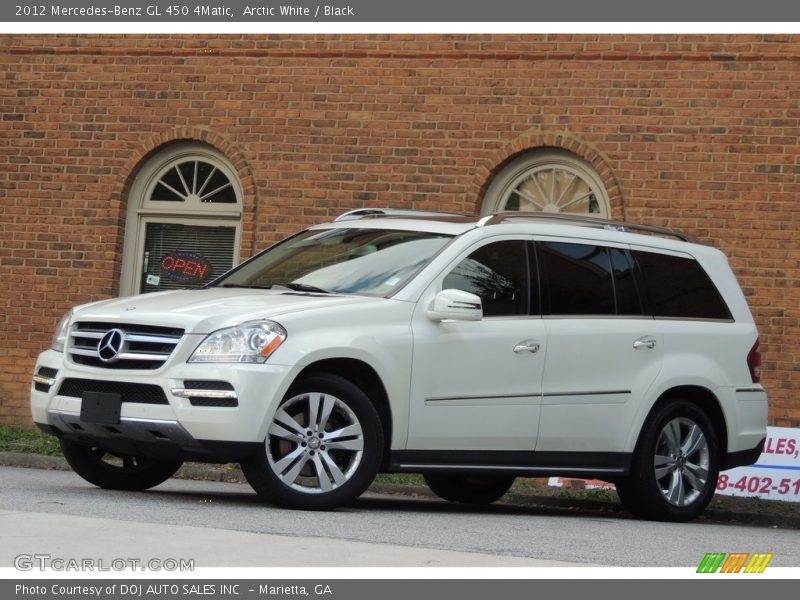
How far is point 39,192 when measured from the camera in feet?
57.9

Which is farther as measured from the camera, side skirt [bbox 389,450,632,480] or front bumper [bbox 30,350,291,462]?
side skirt [bbox 389,450,632,480]

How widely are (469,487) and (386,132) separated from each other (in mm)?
5887

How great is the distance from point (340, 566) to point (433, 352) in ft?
9.86

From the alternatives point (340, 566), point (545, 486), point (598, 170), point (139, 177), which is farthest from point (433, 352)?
point (139, 177)

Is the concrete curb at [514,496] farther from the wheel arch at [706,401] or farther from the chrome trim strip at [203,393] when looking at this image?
the chrome trim strip at [203,393]

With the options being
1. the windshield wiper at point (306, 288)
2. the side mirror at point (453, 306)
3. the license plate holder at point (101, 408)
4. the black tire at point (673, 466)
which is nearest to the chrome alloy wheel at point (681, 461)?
the black tire at point (673, 466)

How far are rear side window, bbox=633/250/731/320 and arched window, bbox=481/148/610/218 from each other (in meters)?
5.12

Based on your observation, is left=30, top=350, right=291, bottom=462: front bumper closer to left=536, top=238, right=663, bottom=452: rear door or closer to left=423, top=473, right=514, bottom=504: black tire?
left=536, top=238, right=663, bottom=452: rear door

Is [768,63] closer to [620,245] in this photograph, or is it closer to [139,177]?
[620,245]

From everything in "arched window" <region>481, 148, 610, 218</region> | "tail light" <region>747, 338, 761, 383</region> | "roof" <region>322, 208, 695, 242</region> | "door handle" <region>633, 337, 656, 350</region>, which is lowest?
"tail light" <region>747, 338, 761, 383</region>

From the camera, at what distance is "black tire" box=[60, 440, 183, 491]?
9836 millimetres

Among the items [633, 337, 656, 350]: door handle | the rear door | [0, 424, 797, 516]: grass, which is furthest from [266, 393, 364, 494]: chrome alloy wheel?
[0, 424, 797, 516]: grass

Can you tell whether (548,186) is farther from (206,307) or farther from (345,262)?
(206,307)

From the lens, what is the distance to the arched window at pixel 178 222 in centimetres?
1736
